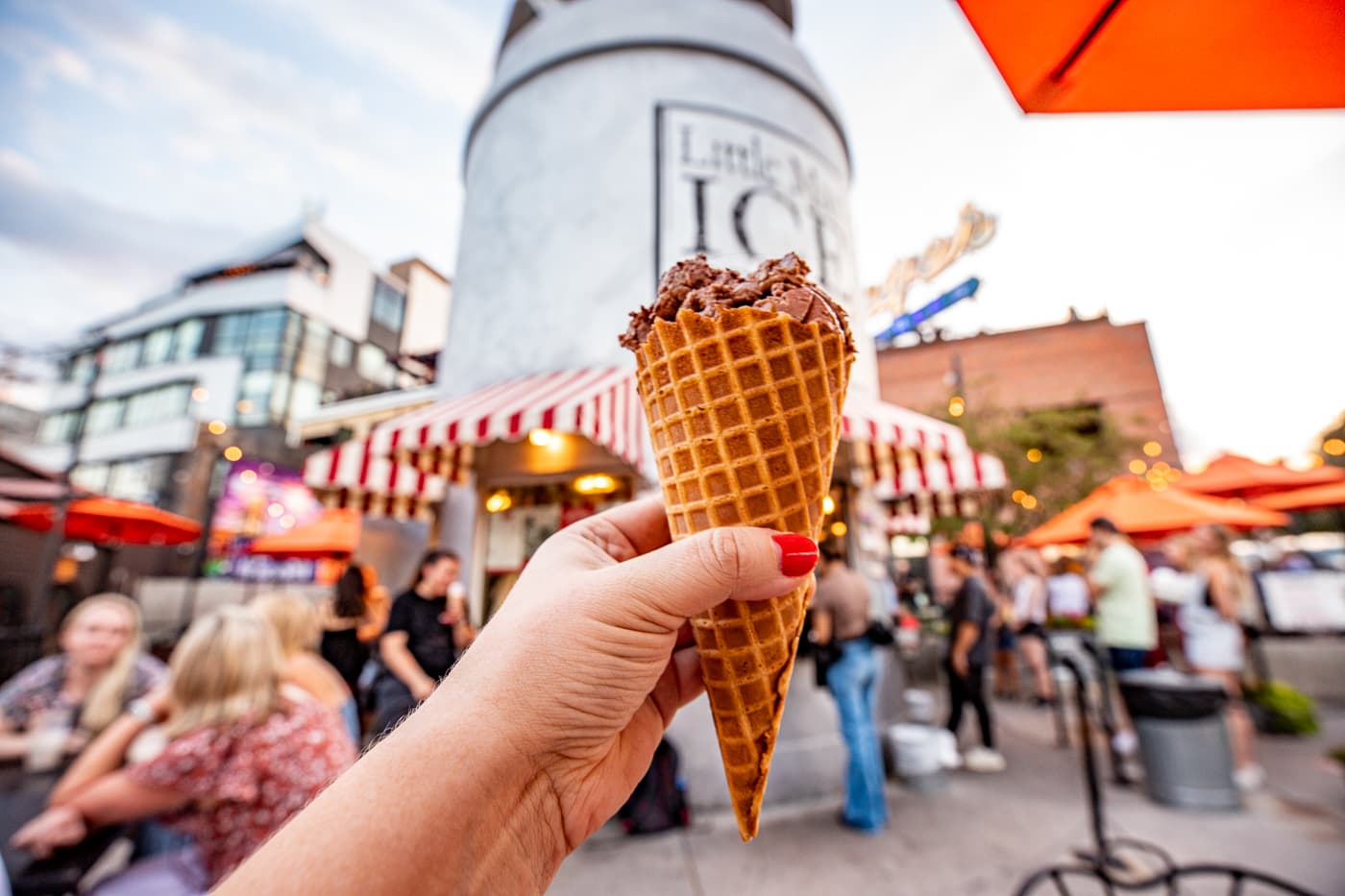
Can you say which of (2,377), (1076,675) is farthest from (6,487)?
(1076,675)

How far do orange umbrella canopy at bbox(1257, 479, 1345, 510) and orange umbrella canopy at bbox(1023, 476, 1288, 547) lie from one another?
499 mm

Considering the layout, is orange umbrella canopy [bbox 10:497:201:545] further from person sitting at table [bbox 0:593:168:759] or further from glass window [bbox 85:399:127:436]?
glass window [bbox 85:399:127:436]

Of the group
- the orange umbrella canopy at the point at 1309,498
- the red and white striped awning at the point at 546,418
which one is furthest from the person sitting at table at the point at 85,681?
the orange umbrella canopy at the point at 1309,498

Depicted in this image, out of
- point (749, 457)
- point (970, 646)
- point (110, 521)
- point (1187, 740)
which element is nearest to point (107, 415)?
point (110, 521)

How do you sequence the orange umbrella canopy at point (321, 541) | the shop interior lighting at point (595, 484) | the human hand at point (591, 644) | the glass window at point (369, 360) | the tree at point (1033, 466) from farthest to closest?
the glass window at point (369, 360) < the tree at point (1033, 466) < the orange umbrella canopy at point (321, 541) < the shop interior lighting at point (595, 484) < the human hand at point (591, 644)

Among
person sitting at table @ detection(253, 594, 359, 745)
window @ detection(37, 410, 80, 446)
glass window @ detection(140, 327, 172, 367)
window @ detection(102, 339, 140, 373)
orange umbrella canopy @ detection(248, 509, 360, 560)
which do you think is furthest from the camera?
window @ detection(37, 410, 80, 446)

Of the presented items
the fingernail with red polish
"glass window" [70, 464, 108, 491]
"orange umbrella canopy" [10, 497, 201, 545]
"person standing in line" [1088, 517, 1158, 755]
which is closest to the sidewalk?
"person standing in line" [1088, 517, 1158, 755]

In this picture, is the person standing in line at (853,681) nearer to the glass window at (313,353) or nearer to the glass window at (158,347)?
the glass window at (313,353)

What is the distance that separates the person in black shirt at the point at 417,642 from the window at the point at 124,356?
121 feet

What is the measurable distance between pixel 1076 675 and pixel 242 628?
5.22 meters

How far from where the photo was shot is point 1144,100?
1392mm

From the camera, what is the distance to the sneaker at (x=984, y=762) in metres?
6.02

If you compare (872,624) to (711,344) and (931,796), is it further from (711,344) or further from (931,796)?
(711,344)

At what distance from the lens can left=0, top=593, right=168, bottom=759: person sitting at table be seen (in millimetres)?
3222
